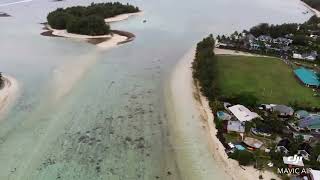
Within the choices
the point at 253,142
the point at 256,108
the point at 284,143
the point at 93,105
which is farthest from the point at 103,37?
the point at 284,143

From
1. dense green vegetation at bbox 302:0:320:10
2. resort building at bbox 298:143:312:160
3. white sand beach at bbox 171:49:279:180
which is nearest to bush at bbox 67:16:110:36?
white sand beach at bbox 171:49:279:180

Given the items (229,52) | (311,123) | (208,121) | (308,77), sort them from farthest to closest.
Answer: (229,52) < (308,77) < (208,121) < (311,123)

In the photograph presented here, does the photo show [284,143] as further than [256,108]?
No

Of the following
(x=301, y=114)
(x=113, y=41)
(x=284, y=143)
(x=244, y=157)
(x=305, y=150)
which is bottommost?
(x=244, y=157)

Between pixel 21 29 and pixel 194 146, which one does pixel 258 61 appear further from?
pixel 21 29

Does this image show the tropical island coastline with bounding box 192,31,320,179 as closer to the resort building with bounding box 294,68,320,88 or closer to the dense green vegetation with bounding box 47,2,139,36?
the resort building with bounding box 294,68,320,88

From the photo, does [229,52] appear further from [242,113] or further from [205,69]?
[242,113]
